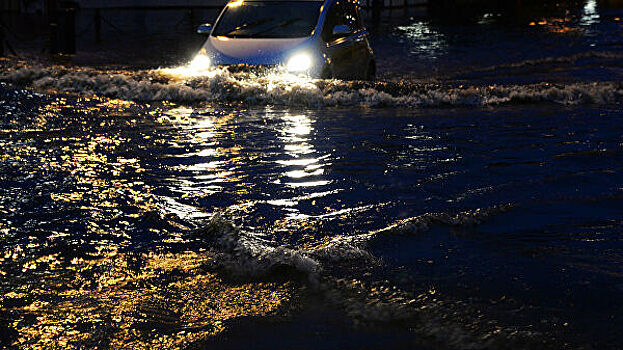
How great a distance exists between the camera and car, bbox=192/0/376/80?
33.4ft

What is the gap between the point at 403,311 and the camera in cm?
310

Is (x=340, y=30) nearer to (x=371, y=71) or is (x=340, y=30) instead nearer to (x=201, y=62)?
(x=201, y=62)

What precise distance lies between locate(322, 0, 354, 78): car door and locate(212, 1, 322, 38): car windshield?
21cm

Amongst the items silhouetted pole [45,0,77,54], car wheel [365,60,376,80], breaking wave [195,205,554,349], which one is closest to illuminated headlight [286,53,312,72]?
car wheel [365,60,376,80]

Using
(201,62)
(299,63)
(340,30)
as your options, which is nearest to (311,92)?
(299,63)

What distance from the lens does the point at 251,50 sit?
10.2 m

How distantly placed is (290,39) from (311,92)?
2.52 ft

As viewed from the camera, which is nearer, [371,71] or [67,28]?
[371,71]

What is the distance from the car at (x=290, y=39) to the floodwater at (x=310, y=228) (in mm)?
1047

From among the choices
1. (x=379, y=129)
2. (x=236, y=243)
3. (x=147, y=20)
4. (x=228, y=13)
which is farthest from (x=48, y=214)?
(x=147, y=20)

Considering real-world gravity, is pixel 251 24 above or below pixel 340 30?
above

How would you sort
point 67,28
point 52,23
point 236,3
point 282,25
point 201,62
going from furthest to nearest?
point 67,28 < point 52,23 < point 236,3 < point 282,25 < point 201,62

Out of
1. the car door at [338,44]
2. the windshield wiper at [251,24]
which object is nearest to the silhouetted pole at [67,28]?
the windshield wiper at [251,24]

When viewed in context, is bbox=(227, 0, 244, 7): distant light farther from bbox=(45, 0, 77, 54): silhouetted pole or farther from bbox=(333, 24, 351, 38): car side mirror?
bbox=(45, 0, 77, 54): silhouetted pole
